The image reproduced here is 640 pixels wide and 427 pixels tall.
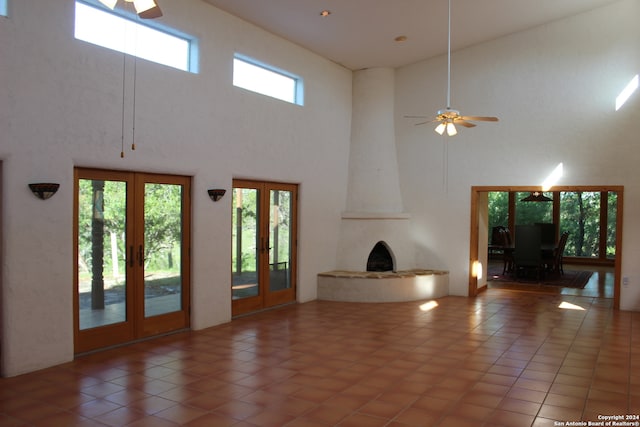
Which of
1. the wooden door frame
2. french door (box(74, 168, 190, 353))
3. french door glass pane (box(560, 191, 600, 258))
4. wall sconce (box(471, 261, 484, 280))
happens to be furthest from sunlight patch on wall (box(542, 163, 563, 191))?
french door glass pane (box(560, 191, 600, 258))

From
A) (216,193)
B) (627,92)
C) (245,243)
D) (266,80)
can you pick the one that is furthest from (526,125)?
(216,193)

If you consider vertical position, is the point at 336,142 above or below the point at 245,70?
below

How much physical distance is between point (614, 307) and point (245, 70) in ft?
21.8

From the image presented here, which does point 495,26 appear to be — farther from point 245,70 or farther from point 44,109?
point 44,109

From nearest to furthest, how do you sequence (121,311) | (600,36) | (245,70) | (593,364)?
(593,364) → (121,311) → (245,70) → (600,36)

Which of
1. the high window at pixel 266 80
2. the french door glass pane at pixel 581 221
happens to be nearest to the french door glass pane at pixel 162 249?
the high window at pixel 266 80

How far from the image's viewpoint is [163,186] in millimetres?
5977

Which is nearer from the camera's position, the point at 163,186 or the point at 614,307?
the point at 163,186

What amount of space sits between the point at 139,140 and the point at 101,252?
126cm

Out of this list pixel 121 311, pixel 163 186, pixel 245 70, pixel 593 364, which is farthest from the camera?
pixel 245 70

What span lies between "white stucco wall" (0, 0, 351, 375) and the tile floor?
2.19 feet

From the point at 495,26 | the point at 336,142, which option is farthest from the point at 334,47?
the point at 495,26

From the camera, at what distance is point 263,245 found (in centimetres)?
750

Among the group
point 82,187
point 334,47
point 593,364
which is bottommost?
point 593,364
